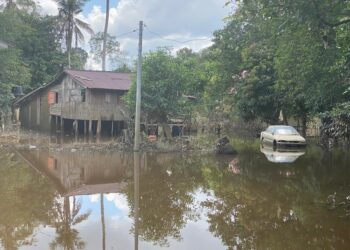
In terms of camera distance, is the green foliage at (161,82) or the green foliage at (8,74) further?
the green foliage at (8,74)

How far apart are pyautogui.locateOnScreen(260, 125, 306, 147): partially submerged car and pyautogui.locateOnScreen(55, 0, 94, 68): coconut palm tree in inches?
1053

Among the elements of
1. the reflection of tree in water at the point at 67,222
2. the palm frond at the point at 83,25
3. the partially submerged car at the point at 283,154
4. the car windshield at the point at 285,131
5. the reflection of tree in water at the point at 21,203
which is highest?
the palm frond at the point at 83,25

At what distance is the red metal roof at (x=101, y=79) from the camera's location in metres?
31.2

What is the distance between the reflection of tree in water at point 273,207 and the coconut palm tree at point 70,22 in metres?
31.9

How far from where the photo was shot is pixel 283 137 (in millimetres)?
23516

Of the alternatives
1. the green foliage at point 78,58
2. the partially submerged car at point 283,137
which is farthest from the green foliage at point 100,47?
the partially submerged car at point 283,137

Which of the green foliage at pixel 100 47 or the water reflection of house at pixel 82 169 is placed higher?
the green foliage at pixel 100 47

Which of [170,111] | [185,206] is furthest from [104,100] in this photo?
[185,206]

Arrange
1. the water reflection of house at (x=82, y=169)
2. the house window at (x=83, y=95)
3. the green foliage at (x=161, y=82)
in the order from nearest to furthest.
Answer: the water reflection of house at (x=82, y=169), the green foliage at (x=161, y=82), the house window at (x=83, y=95)

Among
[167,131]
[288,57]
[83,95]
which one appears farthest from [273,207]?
[83,95]

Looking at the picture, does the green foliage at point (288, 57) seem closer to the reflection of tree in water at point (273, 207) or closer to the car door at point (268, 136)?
the car door at point (268, 136)

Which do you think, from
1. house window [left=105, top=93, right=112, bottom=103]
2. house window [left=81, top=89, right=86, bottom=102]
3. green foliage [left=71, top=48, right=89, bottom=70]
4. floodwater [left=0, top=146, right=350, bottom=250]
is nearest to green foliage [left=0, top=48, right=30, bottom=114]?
house window [left=81, top=89, right=86, bottom=102]

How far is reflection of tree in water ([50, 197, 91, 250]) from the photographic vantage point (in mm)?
7793

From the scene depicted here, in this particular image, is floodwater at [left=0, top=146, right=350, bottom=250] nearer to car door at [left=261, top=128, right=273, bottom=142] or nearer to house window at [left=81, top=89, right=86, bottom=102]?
car door at [left=261, top=128, right=273, bottom=142]
